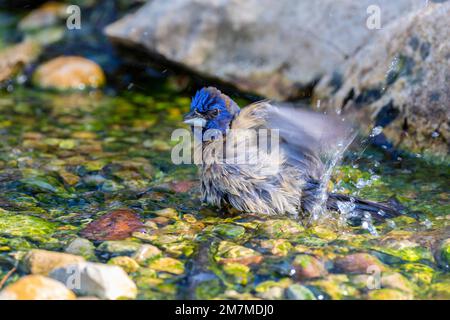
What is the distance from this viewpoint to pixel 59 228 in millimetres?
4168

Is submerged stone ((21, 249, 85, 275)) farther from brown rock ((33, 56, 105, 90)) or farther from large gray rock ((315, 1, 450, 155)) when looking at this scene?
brown rock ((33, 56, 105, 90))

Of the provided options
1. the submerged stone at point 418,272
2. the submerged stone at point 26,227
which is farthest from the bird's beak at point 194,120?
the submerged stone at point 418,272

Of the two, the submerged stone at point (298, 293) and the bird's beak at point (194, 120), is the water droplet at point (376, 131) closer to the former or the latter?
the bird's beak at point (194, 120)

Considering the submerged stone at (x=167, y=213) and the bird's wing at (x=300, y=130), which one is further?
the submerged stone at (x=167, y=213)

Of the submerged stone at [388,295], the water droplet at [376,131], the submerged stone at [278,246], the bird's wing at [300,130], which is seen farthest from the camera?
the water droplet at [376,131]

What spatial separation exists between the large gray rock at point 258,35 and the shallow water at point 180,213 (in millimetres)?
853

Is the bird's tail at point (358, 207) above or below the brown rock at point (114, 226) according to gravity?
above

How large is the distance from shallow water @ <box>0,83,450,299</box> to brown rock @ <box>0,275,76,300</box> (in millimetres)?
303

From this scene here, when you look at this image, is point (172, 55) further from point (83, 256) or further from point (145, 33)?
point (83, 256)

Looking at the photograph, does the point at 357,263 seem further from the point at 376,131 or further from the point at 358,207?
the point at 376,131

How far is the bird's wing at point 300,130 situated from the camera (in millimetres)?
Answer: 4223

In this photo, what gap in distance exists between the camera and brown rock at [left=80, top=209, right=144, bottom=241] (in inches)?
160

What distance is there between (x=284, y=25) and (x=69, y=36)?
→ 8.97 ft

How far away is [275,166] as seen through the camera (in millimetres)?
4355
